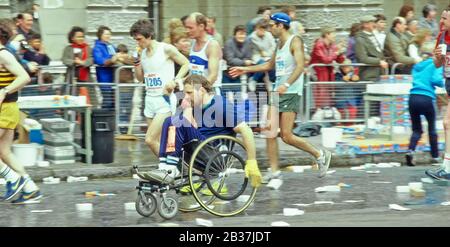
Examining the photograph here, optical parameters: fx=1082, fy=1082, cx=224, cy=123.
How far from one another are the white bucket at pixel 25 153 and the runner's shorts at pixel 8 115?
242 centimetres

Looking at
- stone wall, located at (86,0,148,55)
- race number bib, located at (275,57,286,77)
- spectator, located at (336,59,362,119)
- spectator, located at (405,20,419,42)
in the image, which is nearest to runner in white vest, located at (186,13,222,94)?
race number bib, located at (275,57,286,77)

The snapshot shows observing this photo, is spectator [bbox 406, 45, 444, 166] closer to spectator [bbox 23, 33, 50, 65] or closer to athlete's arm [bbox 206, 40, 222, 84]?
athlete's arm [bbox 206, 40, 222, 84]

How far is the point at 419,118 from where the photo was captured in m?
13.9

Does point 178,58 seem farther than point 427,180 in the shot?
No

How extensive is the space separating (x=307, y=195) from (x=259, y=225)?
191 centimetres

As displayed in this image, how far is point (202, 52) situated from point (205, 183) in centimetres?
269

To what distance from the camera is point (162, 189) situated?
32.5 feet

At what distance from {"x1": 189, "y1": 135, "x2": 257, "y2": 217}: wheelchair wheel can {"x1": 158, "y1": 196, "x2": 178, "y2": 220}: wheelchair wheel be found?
0.23 meters

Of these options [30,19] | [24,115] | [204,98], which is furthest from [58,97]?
[204,98]

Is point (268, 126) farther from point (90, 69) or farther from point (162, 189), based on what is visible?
point (90, 69)

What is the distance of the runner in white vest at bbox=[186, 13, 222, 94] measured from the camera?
1223 centimetres

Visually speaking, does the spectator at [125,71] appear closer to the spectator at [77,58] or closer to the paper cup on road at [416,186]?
the spectator at [77,58]

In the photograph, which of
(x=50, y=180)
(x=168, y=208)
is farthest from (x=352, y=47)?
(x=168, y=208)

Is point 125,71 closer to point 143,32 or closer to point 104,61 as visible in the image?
point 104,61
